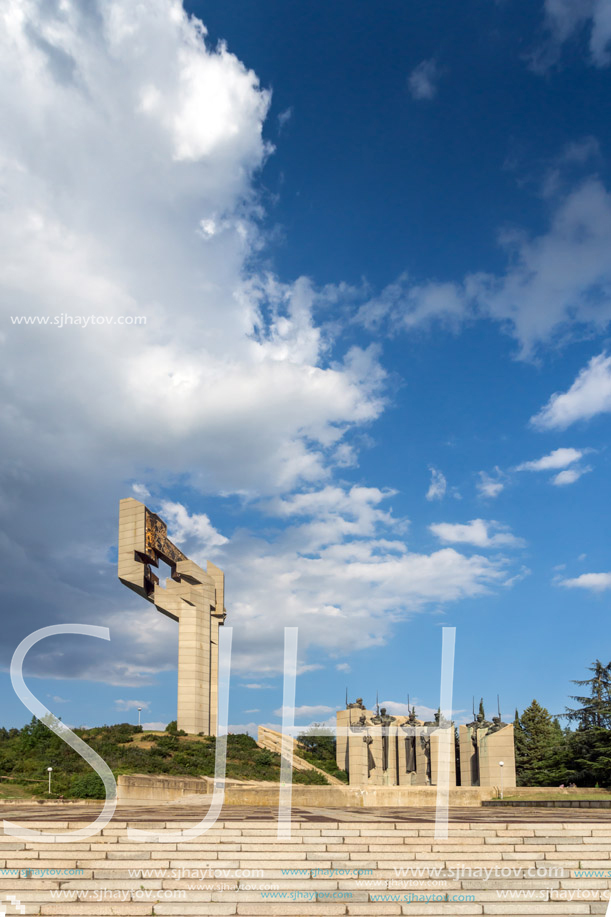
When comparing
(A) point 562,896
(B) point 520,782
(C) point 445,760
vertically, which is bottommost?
(B) point 520,782

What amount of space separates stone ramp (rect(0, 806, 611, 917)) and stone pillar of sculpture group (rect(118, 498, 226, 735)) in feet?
86.2

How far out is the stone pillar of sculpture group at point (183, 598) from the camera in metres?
37.0

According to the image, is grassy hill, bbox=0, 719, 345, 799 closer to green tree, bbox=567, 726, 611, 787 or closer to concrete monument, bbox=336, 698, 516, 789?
concrete monument, bbox=336, 698, 516, 789

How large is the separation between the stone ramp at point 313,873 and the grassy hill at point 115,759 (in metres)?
14.6

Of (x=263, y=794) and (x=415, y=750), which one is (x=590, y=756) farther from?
(x=263, y=794)

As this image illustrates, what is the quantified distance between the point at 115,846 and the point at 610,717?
32887 millimetres

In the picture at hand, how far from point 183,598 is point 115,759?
11.8m

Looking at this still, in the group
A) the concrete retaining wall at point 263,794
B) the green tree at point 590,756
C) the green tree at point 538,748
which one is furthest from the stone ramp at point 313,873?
the green tree at point 538,748

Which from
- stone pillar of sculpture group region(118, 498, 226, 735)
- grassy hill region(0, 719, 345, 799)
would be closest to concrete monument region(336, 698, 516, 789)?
grassy hill region(0, 719, 345, 799)

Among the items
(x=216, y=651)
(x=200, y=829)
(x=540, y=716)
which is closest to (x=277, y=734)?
(x=216, y=651)

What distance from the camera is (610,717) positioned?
3606 centimetres

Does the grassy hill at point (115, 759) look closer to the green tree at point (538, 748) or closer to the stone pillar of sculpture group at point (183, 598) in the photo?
the stone pillar of sculpture group at point (183, 598)

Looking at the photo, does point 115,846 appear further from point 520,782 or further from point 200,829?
point 520,782

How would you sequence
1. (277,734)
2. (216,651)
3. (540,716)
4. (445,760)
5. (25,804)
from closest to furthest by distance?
(25,804) → (445,760) → (216,651) → (277,734) → (540,716)
